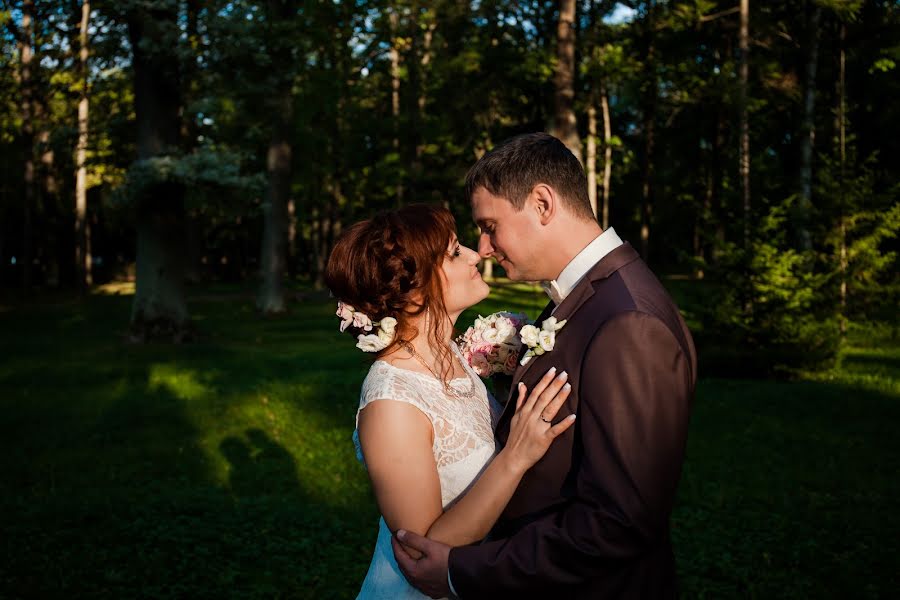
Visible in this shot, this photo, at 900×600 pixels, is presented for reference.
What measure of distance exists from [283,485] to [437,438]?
21.7 ft

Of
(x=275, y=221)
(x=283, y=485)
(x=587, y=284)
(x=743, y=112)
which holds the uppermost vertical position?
(x=743, y=112)

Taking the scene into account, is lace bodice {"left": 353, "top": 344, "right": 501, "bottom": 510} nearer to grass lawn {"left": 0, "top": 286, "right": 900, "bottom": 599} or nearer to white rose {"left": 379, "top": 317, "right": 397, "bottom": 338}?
white rose {"left": 379, "top": 317, "right": 397, "bottom": 338}

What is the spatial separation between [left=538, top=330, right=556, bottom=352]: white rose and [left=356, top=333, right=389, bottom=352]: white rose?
37.6 inches

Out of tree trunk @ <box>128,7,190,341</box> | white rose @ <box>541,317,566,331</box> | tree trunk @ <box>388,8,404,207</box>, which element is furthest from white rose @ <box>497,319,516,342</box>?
tree trunk @ <box>388,8,404,207</box>

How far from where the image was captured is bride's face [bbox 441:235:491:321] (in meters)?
3.56

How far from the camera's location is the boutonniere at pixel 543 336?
2660 millimetres

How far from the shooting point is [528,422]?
2625mm

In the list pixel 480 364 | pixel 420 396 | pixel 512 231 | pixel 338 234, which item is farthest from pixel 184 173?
pixel 512 231

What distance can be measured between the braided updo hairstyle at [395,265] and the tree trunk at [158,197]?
15.6 m

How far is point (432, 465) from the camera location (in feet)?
9.77

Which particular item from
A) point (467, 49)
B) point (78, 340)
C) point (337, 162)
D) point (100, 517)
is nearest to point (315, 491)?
point (100, 517)

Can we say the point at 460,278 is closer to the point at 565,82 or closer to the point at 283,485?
the point at 283,485

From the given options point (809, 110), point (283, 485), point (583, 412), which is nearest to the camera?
point (583, 412)

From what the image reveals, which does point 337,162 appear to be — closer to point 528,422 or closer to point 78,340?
point 78,340
